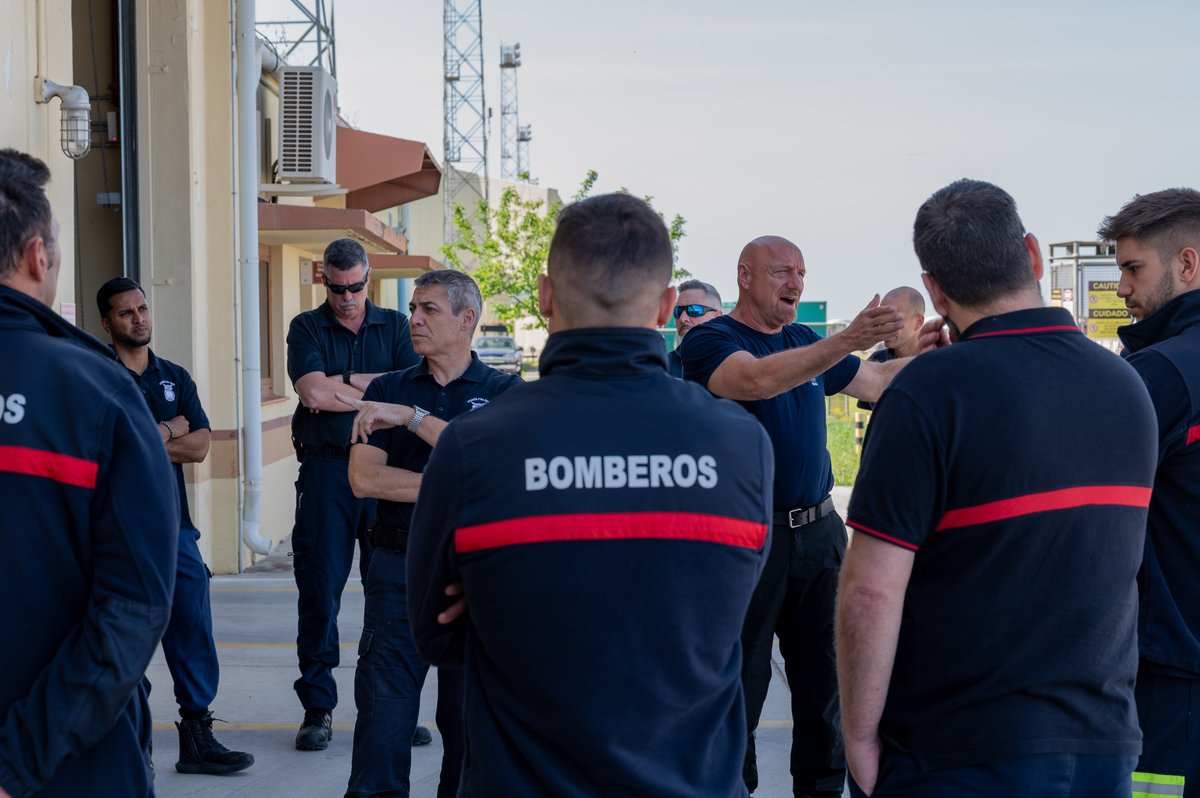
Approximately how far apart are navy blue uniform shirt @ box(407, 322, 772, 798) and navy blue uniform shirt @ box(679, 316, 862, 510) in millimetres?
2518

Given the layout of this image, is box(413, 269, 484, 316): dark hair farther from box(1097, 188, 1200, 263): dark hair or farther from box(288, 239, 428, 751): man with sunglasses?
box(1097, 188, 1200, 263): dark hair

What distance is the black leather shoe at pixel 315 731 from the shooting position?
5906mm

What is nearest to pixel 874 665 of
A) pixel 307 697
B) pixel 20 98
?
pixel 307 697

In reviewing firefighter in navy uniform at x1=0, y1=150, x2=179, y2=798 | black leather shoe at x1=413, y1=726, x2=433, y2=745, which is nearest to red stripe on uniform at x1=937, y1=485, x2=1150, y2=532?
firefighter in navy uniform at x1=0, y1=150, x2=179, y2=798

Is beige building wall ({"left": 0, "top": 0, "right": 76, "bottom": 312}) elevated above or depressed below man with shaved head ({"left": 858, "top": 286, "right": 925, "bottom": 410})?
above

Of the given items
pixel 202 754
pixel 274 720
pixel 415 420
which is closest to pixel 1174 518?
pixel 415 420

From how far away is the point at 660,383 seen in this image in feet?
7.55

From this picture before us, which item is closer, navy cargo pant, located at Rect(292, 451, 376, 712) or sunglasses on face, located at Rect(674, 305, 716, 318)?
navy cargo pant, located at Rect(292, 451, 376, 712)

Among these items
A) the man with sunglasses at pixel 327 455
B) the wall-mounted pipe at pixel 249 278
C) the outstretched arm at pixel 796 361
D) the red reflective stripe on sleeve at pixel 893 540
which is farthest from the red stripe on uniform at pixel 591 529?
the wall-mounted pipe at pixel 249 278

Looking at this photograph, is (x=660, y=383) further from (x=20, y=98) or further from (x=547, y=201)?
(x=547, y=201)

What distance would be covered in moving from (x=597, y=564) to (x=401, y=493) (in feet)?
7.97

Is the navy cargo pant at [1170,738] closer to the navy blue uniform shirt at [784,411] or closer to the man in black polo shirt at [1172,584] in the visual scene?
the man in black polo shirt at [1172,584]

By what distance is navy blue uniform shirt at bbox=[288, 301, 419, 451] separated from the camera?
6105 millimetres

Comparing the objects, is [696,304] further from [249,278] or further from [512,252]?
[512,252]
